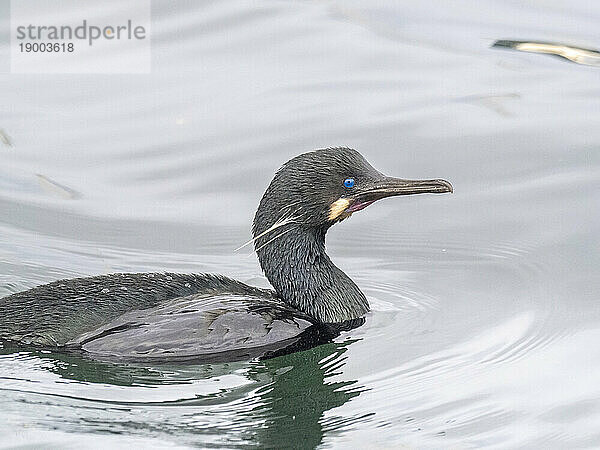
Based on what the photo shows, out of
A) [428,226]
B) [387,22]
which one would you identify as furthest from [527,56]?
[428,226]

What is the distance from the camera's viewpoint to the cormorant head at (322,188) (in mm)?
7508

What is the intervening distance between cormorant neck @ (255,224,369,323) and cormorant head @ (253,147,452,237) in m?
0.10

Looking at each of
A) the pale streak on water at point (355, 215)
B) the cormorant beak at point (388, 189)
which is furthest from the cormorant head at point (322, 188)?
the pale streak on water at point (355, 215)

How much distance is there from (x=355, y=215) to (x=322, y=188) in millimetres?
1770

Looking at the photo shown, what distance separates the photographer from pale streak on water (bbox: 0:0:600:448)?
6484 millimetres

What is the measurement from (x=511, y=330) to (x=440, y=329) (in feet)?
1.31

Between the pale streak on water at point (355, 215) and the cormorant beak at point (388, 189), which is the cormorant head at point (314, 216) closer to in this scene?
the cormorant beak at point (388, 189)

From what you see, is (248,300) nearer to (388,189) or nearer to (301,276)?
(301,276)

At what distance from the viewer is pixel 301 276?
7648mm

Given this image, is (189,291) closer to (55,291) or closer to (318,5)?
(55,291)

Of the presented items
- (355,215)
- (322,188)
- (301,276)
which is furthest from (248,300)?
(355,215)

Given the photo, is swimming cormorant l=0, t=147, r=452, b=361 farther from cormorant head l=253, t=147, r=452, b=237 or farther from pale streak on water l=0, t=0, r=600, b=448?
pale streak on water l=0, t=0, r=600, b=448

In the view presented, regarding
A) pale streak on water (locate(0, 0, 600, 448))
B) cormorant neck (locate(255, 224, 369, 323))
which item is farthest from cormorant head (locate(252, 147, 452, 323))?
pale streak on water (locate(0, 0, 600, 448))

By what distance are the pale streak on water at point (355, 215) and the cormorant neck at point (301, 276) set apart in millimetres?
245
